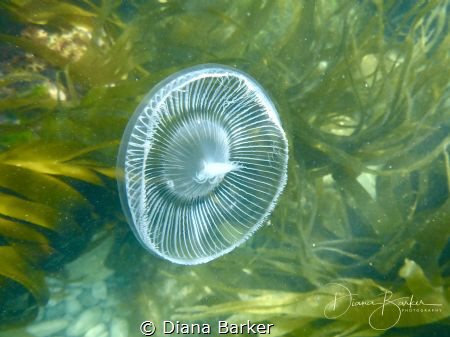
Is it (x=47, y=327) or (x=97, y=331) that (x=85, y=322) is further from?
(x=47, y=327)

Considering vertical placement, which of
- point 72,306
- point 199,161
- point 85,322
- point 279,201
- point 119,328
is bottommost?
point 119,328

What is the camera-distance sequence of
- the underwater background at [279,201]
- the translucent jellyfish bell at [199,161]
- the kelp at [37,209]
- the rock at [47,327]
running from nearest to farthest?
the translucent jellyfish bell at [199,161] → the kelp at [37,209] → the underwater background at [279,201] → the rock at [47,327]

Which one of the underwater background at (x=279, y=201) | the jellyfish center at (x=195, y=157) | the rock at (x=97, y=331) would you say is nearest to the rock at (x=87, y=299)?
the underwater background at (x=279, y=201)

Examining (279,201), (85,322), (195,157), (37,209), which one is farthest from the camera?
(279,201)

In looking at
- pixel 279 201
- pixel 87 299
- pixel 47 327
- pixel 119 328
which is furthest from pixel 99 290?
pixel 279 201

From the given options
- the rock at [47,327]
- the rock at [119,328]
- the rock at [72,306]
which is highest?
A: the rock at [72,306]

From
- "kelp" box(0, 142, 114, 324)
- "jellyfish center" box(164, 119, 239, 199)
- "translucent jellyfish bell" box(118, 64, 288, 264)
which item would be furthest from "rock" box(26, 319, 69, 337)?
"jellyfish center" box(164, 119, 239, 199)

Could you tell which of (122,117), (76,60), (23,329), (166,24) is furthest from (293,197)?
(23,329)

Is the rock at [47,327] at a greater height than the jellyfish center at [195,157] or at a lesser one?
lesser

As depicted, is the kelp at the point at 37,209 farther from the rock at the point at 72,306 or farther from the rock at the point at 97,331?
the rock at the point at 97,331
